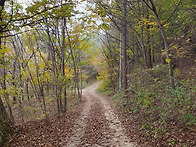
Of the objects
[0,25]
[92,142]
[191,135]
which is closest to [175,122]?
[191,135]

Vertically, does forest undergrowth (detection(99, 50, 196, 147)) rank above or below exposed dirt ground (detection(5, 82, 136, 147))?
above

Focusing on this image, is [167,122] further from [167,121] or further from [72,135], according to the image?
[72,135]

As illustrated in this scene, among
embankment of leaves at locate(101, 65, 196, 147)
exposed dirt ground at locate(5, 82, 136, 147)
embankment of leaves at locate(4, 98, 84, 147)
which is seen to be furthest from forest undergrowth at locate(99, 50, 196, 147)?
embankment of leaves at locate(4, 98, 84, 147)

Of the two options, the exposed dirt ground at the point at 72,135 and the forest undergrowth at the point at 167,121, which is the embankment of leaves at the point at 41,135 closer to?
the exposed dirt ground at the point at 72,135

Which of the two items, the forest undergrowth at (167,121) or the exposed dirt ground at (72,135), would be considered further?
the exposed dirt ground at (72,135)

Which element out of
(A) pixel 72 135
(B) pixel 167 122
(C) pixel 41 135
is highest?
(B) pixel 167 122

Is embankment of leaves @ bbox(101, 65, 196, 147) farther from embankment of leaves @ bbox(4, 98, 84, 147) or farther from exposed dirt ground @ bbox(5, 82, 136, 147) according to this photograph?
embankment of leaves @ bbox(4, 98, 84, 147)

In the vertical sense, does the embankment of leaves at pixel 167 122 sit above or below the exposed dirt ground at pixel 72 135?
above

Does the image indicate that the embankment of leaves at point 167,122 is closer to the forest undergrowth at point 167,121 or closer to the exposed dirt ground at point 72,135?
the forest undergrowth at point 167,121

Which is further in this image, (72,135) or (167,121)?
(72,135)

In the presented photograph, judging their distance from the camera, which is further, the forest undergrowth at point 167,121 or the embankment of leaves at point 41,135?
the embankment of leaves at point 41,135

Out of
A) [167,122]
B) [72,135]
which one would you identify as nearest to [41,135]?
[72,135]

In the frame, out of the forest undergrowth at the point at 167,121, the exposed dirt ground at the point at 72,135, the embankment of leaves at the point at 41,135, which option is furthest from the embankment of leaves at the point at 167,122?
the embankment of leaves at the point at 41,135

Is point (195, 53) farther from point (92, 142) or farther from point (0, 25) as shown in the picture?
point (0, 25)
